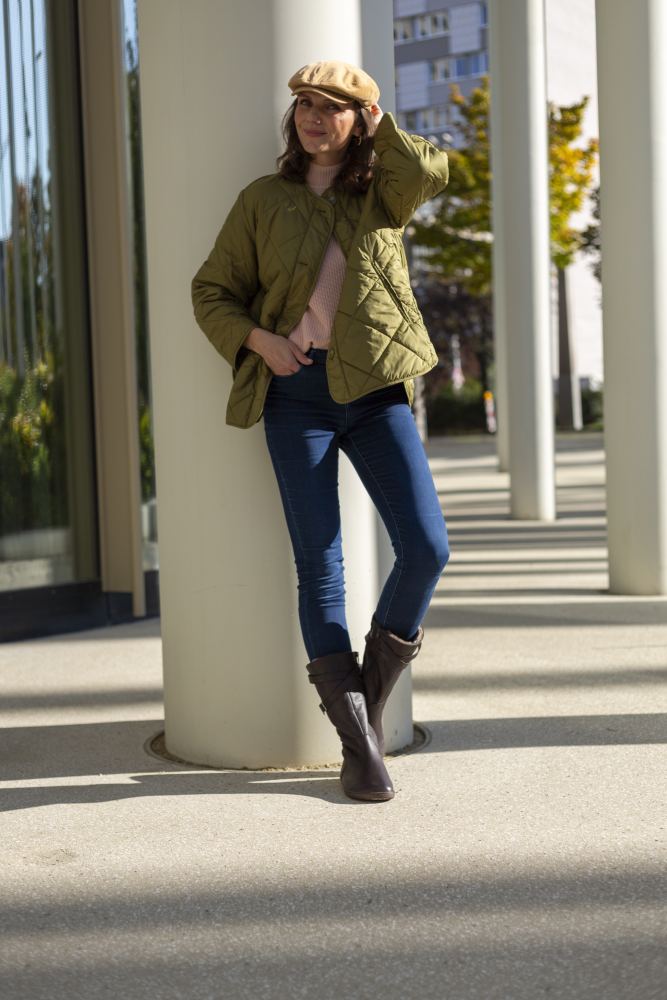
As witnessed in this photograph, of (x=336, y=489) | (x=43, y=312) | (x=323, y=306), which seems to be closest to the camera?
(x=323, y=306)

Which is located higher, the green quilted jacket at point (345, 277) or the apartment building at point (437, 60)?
the apartment building at point (437, 60)

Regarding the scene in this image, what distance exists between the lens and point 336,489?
13.0 feet

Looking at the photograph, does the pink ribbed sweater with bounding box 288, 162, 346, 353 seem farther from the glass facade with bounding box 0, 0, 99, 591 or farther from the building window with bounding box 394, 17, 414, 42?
the building window with bounding box 394, 17, 414, 42

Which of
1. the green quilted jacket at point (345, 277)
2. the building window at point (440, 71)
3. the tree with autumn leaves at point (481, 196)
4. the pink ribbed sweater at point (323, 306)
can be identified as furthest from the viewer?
the building window at point (440, 71)

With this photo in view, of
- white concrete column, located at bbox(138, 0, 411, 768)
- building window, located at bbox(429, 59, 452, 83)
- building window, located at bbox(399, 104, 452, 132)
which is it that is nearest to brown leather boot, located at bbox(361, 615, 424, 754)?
white concrete column, located at bbox(138, 0, 411, 768)

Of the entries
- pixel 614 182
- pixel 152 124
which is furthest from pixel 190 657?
pixel 614 182

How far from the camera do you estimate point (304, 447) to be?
3.88 m

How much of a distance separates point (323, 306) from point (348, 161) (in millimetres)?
433

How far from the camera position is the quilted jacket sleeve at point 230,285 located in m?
3.88

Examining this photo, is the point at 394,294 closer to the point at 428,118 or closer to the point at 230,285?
the point at 230,285

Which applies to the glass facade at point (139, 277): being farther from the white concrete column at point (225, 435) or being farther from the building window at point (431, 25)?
the building window at point (431, 25)

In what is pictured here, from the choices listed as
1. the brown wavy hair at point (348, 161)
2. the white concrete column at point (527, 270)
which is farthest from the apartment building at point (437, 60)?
the brown wavy hair at point (348, 161)

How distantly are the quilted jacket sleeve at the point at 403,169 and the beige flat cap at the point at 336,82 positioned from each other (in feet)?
0.30

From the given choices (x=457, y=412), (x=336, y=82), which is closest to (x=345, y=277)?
(x=336, y=82)
